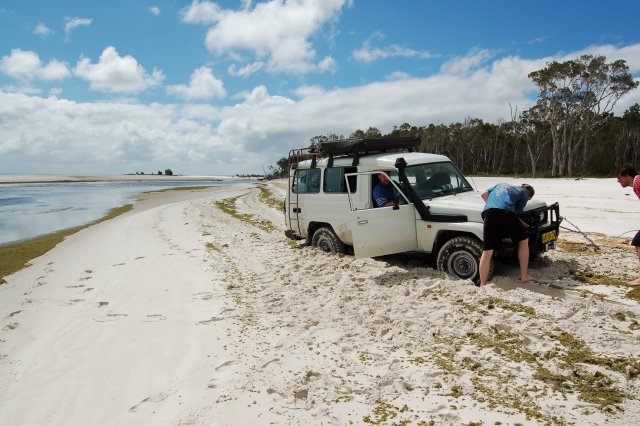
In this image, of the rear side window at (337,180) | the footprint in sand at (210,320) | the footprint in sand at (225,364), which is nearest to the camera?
the footprint in sand at (225,364)

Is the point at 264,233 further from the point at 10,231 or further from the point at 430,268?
the point at 10,231

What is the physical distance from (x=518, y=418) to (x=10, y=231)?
23.1m

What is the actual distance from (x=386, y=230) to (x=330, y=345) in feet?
9.52

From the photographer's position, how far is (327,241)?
9.80 metres

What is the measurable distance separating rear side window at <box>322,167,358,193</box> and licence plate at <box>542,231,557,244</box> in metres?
3.46

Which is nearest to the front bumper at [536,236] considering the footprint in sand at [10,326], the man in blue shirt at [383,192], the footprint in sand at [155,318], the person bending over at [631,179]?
the person bending over at [631,179]

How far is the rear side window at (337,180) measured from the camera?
8.86m

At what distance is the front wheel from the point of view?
6797 mm

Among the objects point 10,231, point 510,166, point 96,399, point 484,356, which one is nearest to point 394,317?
point 484,356

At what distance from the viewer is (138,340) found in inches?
221

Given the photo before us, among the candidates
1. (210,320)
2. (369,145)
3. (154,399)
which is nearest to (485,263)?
(369,145)

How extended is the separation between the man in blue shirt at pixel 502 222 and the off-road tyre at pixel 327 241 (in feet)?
11.8

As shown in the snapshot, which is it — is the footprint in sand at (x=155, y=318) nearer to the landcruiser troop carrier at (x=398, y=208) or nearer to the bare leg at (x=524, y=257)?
the landcruiser troop carrier at (x=398, y=208)

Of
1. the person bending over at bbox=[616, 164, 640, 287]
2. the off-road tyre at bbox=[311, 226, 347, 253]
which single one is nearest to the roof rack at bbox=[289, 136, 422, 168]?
the off-road tyre at bbox=[311, 226, 347, 253]
